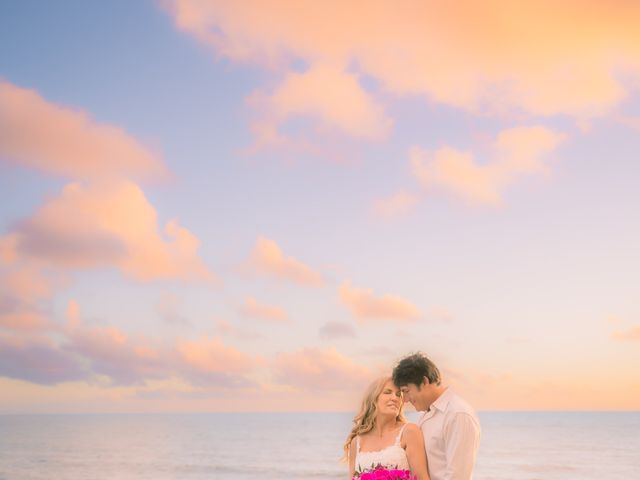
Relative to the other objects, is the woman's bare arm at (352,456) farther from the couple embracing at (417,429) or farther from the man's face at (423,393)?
the man's face at (423,393)

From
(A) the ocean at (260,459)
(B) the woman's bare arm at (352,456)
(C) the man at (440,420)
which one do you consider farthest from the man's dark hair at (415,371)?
(A) the ocean at (260,459)

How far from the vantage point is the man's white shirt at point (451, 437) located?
5.47 meters

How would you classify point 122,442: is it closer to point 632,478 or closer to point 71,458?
point 71,458

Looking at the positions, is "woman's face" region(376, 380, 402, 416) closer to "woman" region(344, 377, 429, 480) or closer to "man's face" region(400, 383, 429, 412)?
"woman" region(344, 377, 429, 480)

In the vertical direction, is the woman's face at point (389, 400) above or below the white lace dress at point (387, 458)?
above

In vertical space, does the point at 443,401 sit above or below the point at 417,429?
above

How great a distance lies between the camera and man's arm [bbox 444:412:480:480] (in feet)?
17.9

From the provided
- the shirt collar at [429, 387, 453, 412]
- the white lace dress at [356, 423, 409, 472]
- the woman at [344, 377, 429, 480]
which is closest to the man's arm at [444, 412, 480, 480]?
the shirt collar at [429, 387, 453, 412]

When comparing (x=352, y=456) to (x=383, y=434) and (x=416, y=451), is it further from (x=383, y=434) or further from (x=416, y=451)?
(x=416, y=451)

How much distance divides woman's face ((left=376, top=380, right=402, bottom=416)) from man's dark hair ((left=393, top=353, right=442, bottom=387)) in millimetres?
749

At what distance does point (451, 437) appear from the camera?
5582 millimetres

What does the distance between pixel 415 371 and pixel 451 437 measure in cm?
55

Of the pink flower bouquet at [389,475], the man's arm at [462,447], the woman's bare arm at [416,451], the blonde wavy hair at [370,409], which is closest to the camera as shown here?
the man's arm at [462,447]

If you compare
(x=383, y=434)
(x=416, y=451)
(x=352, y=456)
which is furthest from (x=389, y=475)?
(x=352, y=456)
